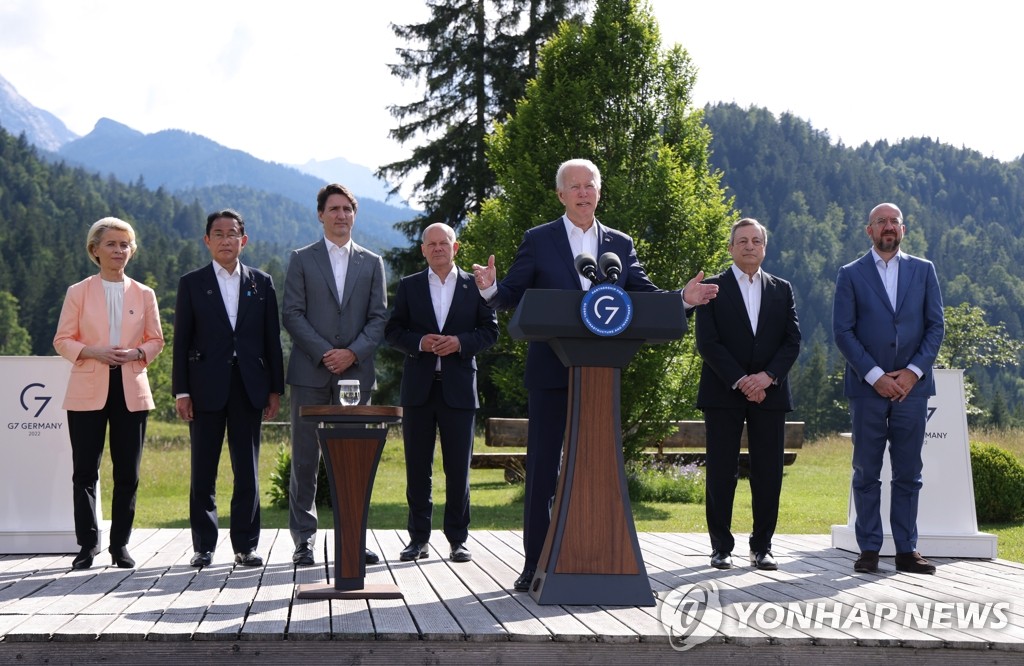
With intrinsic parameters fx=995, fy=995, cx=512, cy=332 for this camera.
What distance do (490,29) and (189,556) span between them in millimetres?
20067

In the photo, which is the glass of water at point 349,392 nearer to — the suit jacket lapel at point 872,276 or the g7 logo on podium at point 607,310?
the g7 logo on podium at point 607,310

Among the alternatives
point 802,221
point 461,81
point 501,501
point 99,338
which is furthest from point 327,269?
point 802,221

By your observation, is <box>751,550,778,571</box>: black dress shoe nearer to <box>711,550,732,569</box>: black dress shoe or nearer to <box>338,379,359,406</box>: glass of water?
<box>711,550,732,569</box>: black dress shoe

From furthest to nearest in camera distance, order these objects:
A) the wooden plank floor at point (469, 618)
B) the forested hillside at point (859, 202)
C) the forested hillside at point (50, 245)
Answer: the forested hillside at point (859, 202) < the forested hillside at point (50, 245) < the wooden plank floor at point (469, 618)

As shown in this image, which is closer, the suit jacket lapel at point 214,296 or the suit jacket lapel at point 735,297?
the suit jacket lapel at point 214,296

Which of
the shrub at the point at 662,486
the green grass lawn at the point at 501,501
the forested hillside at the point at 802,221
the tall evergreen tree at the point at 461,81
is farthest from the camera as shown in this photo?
the forested hillside at the point at 802,221

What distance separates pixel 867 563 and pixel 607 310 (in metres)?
2.81

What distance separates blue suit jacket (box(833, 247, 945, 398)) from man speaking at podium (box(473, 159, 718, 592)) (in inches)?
71.7

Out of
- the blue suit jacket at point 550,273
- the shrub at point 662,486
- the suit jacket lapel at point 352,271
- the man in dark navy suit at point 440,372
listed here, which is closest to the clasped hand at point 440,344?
the man in dark navy suit at point 440,372

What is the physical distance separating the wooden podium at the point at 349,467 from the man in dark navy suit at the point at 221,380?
53.0 inches

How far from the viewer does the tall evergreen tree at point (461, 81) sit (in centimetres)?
2377

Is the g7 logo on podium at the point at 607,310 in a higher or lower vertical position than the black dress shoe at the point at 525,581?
higher

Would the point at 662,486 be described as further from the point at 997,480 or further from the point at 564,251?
the point at 564,251

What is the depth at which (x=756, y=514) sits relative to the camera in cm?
623
